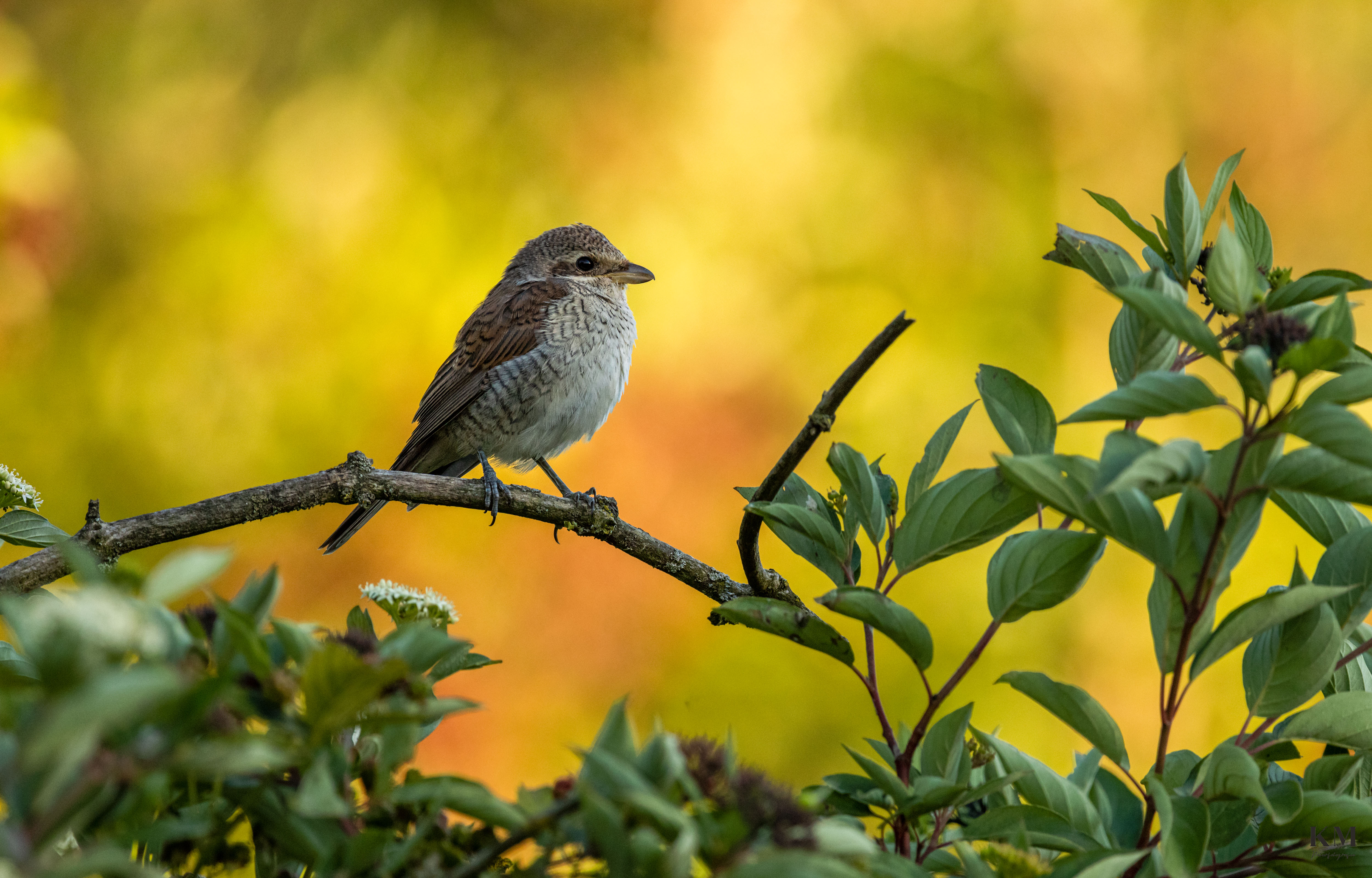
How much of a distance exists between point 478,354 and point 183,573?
317cm

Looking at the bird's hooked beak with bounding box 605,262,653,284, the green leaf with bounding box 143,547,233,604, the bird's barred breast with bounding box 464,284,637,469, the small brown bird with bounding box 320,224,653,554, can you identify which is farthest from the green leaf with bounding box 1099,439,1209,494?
the bird's hooked beak with bounding box 605,262,653,284

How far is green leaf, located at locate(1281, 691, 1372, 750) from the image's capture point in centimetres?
102

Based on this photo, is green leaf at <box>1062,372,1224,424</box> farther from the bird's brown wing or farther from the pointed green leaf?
the bird's brown wing

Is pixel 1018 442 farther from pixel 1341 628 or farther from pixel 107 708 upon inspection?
pixel 107 708

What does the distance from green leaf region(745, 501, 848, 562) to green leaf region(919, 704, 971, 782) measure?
0.20m

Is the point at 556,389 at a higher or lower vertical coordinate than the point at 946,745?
higher

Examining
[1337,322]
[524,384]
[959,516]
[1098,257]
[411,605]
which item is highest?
[524,384]

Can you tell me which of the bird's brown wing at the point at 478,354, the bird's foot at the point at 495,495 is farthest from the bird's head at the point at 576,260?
the bird's foot at the point at 495,495

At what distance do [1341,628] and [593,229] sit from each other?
3426 millimetres

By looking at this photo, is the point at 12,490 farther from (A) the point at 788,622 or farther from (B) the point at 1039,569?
(B) the point at 1039,569

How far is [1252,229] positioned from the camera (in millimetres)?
1288

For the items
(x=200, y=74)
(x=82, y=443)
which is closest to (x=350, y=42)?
(x=200, y=74)

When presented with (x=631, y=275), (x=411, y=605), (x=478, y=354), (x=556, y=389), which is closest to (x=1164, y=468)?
(x=411, y=605)

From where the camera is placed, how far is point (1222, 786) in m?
0.94
